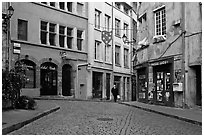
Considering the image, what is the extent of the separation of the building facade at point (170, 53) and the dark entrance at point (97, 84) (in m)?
9.80

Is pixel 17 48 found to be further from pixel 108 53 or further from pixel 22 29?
pixel 108 53

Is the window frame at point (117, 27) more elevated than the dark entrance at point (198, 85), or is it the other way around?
the window frame at point (117, 27)

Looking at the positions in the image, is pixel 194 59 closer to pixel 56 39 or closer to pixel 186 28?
pixel 186 28

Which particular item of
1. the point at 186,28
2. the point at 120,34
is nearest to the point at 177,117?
the point at 186,28

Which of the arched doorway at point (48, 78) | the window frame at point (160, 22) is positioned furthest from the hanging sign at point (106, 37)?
the window frame at point (160, 22)

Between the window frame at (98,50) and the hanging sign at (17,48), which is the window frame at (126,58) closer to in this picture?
the window frame at (98,50)

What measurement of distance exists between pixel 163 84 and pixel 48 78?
1128 centimetres

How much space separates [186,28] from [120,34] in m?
21.9

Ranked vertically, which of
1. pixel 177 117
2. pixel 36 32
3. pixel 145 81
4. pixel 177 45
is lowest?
pixel 177 117

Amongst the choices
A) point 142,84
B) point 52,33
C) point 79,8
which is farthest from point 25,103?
Result: point 79,8

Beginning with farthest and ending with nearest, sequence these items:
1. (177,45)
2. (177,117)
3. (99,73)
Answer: (99,73) → (177,45) → (177,117)

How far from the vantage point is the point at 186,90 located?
1806cm

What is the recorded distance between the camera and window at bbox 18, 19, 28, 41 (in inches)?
1056

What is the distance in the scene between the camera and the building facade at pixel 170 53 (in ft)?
58.4
